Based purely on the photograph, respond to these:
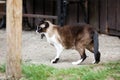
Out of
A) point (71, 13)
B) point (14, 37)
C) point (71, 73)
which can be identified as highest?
point (71, 13)

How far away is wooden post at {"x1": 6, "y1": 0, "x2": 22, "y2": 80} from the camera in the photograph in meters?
6.13

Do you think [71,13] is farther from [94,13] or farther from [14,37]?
[14,37]

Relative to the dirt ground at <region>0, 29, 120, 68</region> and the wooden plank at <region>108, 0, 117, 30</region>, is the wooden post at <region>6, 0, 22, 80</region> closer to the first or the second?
the dirt ground at <region>0, 29, 120, 68</region>

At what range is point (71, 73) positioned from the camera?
646 centimetres

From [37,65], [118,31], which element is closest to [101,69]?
[37,65]

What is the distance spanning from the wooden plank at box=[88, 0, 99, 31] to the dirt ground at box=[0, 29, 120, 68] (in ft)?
1.56

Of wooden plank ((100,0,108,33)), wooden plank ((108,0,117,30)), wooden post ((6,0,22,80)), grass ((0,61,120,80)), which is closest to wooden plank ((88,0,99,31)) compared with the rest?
wooden plank ((100,0,108,33))

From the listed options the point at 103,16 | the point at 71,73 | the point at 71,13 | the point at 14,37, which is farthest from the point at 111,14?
the point at 14,37

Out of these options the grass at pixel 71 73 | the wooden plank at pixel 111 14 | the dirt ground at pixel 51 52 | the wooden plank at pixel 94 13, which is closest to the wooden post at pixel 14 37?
the grass at pixel 71 73

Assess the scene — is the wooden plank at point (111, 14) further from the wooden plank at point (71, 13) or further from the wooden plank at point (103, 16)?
the wooden plank at point (71, 13)

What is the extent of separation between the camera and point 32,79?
6.28 metres

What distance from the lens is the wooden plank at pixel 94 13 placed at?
1073 cm

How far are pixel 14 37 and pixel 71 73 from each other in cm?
105

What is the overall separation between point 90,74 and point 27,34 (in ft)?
15.6
